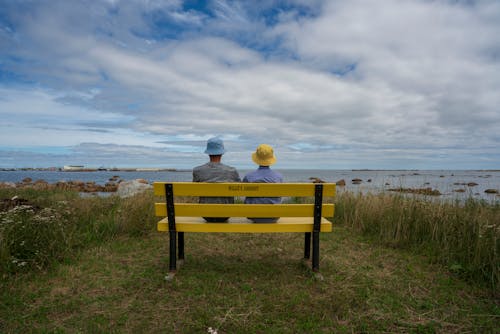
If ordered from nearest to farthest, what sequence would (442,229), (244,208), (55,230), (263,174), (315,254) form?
1. (244,208)
2. (315,254)
3. (263,174)
4. (55,230)
5. (442,229)

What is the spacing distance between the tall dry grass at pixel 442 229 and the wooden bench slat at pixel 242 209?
1.92 m

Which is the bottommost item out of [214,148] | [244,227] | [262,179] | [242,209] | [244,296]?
[244,296]

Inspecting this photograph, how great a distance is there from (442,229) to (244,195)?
3.39 m

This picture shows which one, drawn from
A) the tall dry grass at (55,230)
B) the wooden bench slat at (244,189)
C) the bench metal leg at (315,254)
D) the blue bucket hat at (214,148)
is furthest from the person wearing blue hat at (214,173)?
the tall dry grass at (55,230)

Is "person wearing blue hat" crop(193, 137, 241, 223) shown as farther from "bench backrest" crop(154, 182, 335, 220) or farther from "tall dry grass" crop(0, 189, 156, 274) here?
"tall dry grass" crop(0, 189, 156, 274)

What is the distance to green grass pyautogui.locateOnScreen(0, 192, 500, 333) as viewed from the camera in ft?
8.96

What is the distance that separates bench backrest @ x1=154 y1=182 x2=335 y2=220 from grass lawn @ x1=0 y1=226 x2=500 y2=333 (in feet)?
2.64

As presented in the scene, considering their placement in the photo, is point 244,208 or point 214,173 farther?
point 214,173

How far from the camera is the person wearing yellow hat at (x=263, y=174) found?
12.6 feet

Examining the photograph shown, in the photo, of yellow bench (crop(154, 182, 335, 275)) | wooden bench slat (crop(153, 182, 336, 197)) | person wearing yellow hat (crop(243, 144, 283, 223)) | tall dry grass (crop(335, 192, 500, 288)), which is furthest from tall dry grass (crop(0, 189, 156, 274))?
tall dry grass (crop(335, 192, 500, 288))

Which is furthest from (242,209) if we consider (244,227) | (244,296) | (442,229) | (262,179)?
(442,229)

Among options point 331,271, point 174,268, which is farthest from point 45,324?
point 331,271

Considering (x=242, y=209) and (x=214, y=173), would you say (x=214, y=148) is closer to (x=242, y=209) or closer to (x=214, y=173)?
(x=214, y=173)

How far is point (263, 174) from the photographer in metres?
3.89
